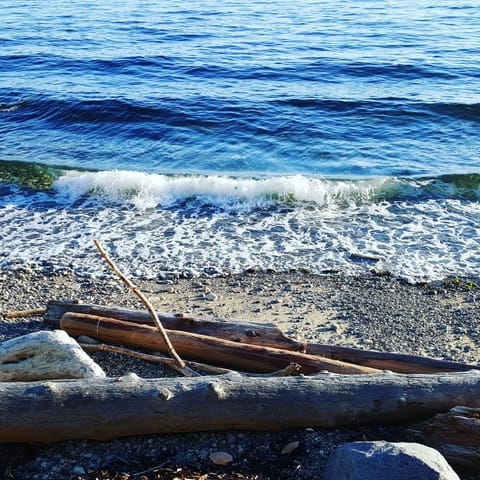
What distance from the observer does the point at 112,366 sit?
6.34 meters

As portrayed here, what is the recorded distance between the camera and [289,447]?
15.7 feet

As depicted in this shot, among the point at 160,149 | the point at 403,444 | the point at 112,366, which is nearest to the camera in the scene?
the point at 403,444

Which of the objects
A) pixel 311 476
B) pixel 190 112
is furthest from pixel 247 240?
pixel 190 112

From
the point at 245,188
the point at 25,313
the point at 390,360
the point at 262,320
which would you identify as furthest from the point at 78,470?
the point at 245,188

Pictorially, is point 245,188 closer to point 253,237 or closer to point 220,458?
point 253,237

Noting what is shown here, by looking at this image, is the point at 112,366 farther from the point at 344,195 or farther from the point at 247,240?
the point at 344,195

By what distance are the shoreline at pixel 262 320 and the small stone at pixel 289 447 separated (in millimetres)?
37

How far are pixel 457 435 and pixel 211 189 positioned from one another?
8.47m

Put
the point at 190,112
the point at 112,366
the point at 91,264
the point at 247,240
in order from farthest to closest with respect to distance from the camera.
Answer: the point at 190,112, the point at 247,240, the point at 91,264, the point at 112,366

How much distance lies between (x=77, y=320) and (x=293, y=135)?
Answer: 1085cm

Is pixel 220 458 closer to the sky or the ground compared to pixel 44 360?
closer to the ground

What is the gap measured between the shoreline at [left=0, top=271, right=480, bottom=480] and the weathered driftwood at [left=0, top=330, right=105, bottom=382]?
0.70 meters

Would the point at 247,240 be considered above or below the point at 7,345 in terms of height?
below

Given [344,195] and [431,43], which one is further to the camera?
[431,43]
